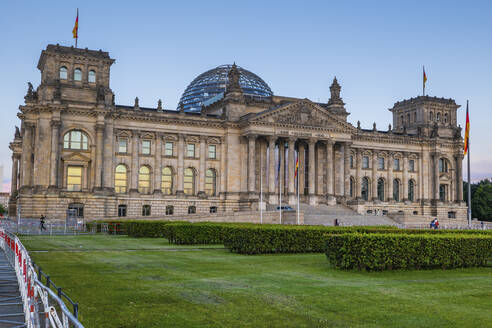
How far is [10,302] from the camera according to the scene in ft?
45.5

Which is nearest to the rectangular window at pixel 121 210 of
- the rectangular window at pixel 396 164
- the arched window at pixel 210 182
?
the arched window at pixel 210 182

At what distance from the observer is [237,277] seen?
64.6 ft

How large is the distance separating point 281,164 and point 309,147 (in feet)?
16.1

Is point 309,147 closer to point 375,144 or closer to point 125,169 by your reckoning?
point 375,144

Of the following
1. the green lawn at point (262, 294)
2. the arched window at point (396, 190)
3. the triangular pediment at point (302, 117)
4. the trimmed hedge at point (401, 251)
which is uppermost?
the triangular pediment at point (302, 117)

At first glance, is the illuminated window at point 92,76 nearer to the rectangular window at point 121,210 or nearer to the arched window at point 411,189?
the rectangular window at point 121,210

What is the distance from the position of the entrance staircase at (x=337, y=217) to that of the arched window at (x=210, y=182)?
516 inches

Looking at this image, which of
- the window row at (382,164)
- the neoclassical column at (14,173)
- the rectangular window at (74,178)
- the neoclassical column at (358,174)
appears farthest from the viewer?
the window row at (382,164)

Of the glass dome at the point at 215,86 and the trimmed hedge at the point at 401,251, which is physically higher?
the glass dome at the point at 215,86

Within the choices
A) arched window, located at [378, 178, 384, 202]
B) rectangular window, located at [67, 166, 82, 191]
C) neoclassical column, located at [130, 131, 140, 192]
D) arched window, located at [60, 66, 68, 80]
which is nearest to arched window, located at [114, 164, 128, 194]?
neoclassical column, located at [130, 131, 140, 192]

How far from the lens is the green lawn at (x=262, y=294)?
1280 cm

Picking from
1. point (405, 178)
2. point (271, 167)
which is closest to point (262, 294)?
point (271, 167)

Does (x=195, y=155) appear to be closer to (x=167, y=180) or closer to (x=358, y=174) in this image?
(x=167, y=180)

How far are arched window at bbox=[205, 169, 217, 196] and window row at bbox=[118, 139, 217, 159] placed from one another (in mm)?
2392
